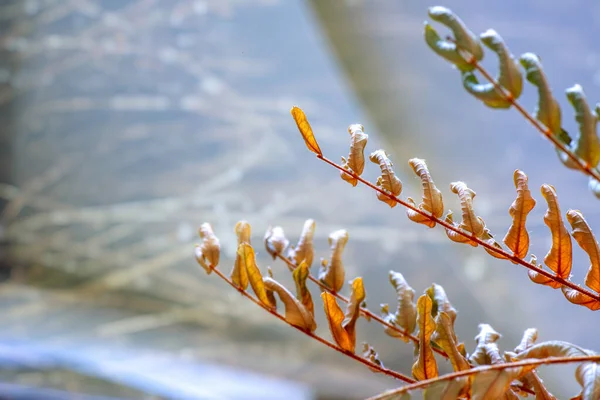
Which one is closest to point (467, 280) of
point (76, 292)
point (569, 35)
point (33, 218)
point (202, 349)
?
point (569, 35)

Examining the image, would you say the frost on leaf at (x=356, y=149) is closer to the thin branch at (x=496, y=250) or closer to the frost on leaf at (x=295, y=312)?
the thin branch at (x=496, y=250)

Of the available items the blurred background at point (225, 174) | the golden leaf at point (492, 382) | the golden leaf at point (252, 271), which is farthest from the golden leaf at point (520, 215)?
the blurred background at point (225, 174)

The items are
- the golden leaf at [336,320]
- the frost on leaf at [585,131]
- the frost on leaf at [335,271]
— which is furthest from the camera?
the frost on leaf at [335,271]

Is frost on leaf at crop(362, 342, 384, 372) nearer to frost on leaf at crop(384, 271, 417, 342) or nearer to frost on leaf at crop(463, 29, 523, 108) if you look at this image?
frost on leaf at crop(384, 271, 417, 342)

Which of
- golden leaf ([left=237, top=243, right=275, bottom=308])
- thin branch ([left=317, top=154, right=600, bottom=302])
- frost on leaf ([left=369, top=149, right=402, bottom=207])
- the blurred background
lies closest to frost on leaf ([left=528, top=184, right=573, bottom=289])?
thin branch ([left=317, top=154, right=600, bottom=302])

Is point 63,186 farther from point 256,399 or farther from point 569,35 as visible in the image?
point 569,35

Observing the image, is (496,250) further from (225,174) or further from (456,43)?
(225,174)

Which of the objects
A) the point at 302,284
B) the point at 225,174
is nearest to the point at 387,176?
the point at 302,284
